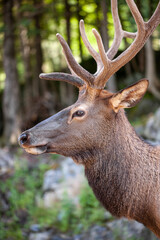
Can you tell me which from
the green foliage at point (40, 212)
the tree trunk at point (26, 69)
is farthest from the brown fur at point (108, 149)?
the tree trunk at point (26, 69)

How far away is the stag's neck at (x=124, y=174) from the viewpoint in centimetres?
359

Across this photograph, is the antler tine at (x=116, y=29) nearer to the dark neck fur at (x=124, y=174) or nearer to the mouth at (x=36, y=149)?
the dark neck fur at (x=124, y=174)

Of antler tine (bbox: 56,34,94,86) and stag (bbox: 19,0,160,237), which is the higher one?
antler tine (bbox: 56,34,94,86)

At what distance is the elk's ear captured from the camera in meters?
3.59

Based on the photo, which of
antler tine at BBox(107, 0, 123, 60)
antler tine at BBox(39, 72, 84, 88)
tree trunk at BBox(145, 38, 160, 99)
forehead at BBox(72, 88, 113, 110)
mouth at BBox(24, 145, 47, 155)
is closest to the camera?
mouth at BBox(24, 145, 47, 155)

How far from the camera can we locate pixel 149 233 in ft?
17.8

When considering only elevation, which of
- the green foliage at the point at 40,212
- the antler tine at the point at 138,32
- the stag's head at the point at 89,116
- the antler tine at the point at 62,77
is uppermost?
the antler tine at the point at 138,32

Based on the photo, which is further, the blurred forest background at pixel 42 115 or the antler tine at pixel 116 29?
the blurred forest background at pixel 42 115

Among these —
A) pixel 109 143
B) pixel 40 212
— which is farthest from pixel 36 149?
pixel 40 212

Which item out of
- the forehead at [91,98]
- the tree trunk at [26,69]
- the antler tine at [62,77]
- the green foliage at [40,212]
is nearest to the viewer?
the forehead at [91,98]

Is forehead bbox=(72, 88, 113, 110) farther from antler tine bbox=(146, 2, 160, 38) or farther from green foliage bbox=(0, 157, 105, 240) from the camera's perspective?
green foliage bbox=(0, 157, 105, 240)

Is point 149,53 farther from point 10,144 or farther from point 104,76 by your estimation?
point 104,76

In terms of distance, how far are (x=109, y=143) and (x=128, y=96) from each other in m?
0.50

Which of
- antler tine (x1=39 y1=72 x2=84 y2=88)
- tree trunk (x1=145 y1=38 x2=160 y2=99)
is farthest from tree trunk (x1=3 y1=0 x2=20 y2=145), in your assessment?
antler tine (x1=39 y1=72 x2=84 y2=88)
